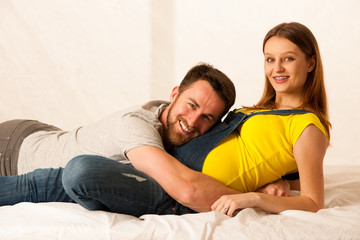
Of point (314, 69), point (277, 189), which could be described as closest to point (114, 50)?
point (314, 69)

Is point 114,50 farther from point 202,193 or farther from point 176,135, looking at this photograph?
point 202,193

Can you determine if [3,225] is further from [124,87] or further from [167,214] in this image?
[124,87]

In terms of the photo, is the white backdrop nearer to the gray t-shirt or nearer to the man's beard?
the gray t-shirt

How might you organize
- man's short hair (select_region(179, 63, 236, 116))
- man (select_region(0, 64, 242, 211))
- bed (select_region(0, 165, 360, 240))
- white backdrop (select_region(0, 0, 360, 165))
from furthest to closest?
white backdrop (select_region(0, 0, 360, 165)) < man's short hair (select_region(179, 63, 236, 116)) < man (select_region(0, 64, 242, 211)) < bed (select_region(0, 165, 360, 240))

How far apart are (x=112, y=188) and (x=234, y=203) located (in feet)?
1.54

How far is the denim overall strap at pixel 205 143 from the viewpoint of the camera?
6.43ft

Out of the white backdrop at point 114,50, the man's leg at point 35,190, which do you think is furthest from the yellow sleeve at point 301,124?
the white backdrop at point 114,50

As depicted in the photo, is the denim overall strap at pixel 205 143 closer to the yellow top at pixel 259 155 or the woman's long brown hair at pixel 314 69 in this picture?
the yellow top at pixel 259 155

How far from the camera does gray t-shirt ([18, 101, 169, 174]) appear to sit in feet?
6.11

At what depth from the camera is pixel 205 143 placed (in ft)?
6.57

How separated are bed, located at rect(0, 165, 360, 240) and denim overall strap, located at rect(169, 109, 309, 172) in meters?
0.36

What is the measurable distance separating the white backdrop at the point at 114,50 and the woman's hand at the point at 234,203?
102 inches

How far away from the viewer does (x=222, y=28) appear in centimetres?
439

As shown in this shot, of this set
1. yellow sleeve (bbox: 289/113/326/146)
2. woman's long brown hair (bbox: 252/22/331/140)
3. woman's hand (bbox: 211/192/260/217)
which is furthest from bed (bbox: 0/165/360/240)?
woman's long brown hair (bbox: 252/22/331/140)
